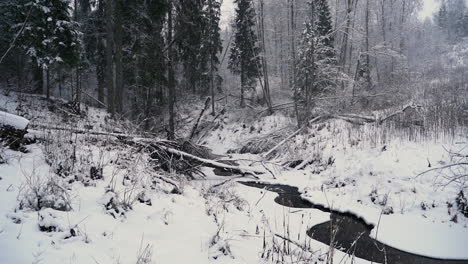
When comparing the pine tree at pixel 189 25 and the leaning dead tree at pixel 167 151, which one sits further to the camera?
the pine tree at pixel 189 25

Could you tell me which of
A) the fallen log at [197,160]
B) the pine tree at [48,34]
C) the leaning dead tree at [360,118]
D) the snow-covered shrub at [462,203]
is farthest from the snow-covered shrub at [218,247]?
the pine tree at [48,34]

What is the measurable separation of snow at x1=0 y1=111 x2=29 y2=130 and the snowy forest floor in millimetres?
382

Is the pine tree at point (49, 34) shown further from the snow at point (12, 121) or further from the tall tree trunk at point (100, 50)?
the snow at point (12, 121)

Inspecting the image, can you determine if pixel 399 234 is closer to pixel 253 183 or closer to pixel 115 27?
pixel 253 183

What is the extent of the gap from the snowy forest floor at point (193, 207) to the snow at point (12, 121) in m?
0.38

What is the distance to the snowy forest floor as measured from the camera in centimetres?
260

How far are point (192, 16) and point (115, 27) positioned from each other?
382cm

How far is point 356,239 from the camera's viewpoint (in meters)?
3.13

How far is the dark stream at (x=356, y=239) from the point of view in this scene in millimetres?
4012

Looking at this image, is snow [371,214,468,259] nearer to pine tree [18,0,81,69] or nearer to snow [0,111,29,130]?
snow [0,111,29,130]

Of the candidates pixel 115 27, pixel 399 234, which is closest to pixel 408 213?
pixel 399 234

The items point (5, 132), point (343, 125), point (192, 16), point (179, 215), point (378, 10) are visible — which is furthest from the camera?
point (378, 10)

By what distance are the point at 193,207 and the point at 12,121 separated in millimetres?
3185

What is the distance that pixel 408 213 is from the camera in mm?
5434
